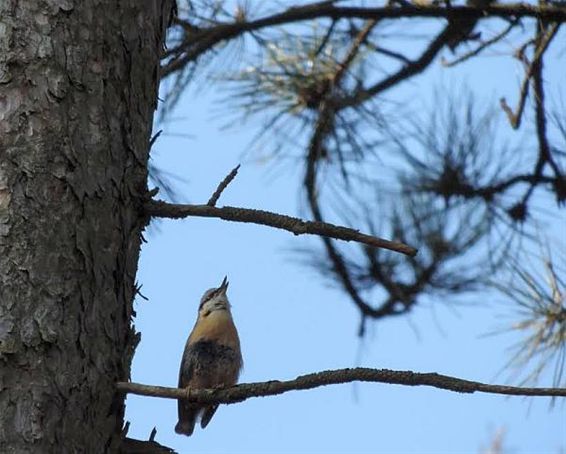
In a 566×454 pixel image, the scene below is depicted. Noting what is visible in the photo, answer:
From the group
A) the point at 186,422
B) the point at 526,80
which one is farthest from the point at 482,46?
the point at 186,422

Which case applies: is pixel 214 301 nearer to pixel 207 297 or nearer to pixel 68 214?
pixel 207 297

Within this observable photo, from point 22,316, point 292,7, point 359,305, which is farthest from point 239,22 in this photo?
point 22,316

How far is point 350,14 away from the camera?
14.1ft

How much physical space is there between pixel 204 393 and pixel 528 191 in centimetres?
241

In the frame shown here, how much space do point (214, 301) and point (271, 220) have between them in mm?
1259

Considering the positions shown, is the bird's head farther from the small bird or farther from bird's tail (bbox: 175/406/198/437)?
Answer: bird's tail (bbox: 175/406/198/437)

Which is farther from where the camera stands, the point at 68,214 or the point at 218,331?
the point at 218,331

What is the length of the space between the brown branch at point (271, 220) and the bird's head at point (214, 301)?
106 centimetres

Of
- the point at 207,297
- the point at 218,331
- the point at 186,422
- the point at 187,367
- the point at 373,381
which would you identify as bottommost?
the point at 373,381

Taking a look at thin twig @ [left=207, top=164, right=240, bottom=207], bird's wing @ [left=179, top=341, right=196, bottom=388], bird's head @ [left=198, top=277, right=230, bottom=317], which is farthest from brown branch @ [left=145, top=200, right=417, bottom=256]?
bird's head @ [left=198, top=277, right=230, bottom=317]

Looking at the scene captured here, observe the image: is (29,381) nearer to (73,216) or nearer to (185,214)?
(73,216)

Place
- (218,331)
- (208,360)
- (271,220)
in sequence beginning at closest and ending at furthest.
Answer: (271,220)
(208,360)
(218,331)

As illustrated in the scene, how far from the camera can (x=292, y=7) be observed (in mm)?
4273

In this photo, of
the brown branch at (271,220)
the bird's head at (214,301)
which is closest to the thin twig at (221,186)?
the brown branch at (271,220)
